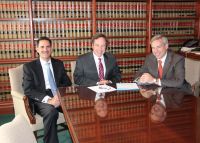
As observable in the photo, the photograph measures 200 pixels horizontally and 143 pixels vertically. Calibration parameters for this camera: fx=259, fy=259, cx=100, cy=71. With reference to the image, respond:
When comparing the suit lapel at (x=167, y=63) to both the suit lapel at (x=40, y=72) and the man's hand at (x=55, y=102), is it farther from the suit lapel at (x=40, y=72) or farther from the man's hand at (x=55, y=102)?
the suit lapel at (x=40, y=72)

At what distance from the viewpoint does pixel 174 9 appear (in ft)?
14.5

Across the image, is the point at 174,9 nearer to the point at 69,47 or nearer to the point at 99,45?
the point at 69,47

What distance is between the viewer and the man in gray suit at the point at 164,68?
8.71 ft

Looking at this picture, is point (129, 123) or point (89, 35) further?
point (89, 35)

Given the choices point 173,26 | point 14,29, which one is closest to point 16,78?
point 14,29

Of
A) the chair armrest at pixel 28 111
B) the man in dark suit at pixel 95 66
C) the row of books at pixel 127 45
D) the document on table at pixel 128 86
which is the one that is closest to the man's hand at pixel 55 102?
the chair armrest at pixel 28 111

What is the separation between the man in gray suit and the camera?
8.71ft

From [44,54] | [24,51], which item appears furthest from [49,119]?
[24,51]

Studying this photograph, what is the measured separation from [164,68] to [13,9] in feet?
7.80

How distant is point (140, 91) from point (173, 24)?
2482mm

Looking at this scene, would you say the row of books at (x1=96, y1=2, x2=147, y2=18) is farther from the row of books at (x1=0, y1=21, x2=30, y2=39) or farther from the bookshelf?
the row of books at (x1=0, y1=21, x2=30, y2=39)

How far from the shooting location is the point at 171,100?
208cm

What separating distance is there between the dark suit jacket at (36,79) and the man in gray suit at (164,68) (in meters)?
0.95

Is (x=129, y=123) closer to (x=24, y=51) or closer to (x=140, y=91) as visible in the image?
(x=140, y=91)
